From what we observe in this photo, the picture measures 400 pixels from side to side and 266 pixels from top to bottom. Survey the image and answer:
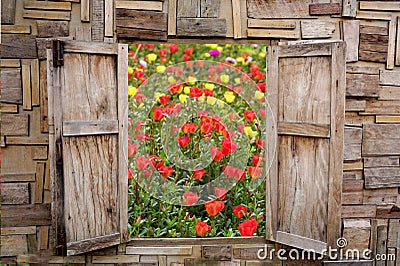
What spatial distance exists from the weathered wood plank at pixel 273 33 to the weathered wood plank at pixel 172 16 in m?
0.49

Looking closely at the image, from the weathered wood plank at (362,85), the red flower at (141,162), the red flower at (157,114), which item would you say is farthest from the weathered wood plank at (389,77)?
the red flower at (141,162)

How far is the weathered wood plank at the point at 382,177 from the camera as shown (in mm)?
3664

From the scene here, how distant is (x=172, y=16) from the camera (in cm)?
349

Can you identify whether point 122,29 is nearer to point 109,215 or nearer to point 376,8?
point 109,215

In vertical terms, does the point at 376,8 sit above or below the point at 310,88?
above

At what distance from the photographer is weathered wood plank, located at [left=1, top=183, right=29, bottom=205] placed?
11.4ft

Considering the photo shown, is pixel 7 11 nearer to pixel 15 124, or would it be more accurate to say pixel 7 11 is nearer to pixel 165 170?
pixel 15 124

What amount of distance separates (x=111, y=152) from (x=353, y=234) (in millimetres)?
1711

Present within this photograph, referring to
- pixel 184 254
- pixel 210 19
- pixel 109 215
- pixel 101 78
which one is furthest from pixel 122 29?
pixel 184 254

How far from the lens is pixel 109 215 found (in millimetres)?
3465

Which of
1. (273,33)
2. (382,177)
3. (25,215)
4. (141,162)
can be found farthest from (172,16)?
(382,177)

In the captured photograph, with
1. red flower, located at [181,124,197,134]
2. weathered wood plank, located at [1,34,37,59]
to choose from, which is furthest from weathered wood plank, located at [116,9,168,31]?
red flower, located at [181,124,197,134]

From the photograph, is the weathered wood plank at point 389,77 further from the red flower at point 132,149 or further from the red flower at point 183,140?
the red flower at point 132,149

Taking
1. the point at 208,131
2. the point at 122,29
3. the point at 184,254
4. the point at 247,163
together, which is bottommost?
the point at 184,254
